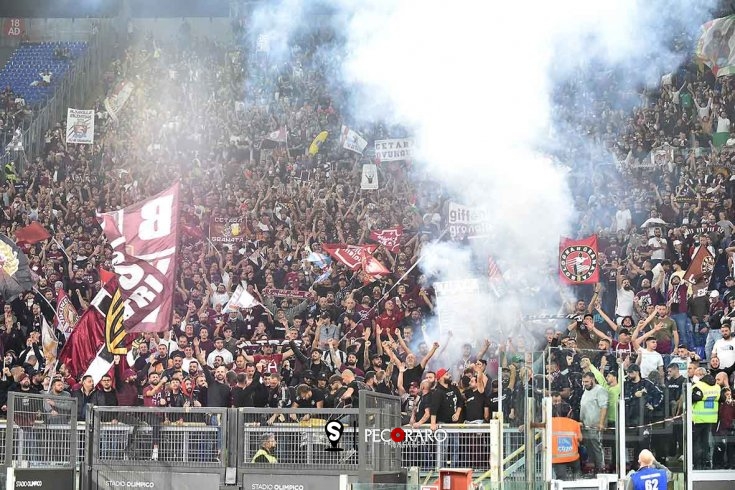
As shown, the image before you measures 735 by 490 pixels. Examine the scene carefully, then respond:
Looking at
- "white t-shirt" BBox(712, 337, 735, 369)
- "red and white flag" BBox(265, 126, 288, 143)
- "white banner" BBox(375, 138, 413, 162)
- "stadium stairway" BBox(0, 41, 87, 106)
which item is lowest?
"white t-shirt" BBox(712, 337, 735, 369)

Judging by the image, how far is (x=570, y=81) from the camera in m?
17.4

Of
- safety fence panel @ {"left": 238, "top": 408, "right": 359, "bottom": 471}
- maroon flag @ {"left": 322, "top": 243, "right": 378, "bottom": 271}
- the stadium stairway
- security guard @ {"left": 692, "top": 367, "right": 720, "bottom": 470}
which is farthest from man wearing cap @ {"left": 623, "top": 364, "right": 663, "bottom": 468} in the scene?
the stadium stairway

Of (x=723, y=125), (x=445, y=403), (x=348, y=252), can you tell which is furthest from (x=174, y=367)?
(x=723, y=125)

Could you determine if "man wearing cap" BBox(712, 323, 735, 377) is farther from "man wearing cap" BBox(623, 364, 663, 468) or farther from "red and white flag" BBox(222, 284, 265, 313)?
"red and white flag" BBox(222, 284, 265, 313)

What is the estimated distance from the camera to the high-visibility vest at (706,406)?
414 inches

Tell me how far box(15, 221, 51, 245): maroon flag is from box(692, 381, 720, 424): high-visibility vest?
9.47 m

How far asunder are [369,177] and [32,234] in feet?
15.1

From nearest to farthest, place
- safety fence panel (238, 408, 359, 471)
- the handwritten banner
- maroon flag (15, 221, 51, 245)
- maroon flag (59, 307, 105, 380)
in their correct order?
safety fence panel (238, 408, 359, 471) → maroon flag (59, 307, 105, 380) → the handwritten banner → maroon flag (15, 221, 51, 245)

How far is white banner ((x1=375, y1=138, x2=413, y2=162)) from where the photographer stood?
1695 cm

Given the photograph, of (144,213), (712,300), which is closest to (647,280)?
(712,300)

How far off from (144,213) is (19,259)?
227cm

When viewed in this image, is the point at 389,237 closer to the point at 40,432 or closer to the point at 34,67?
the point at 40,432

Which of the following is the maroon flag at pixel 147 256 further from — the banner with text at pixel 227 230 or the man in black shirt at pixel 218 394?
the man in black shirt at pixel 218 394

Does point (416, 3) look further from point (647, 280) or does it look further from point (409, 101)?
point (647, 280)
